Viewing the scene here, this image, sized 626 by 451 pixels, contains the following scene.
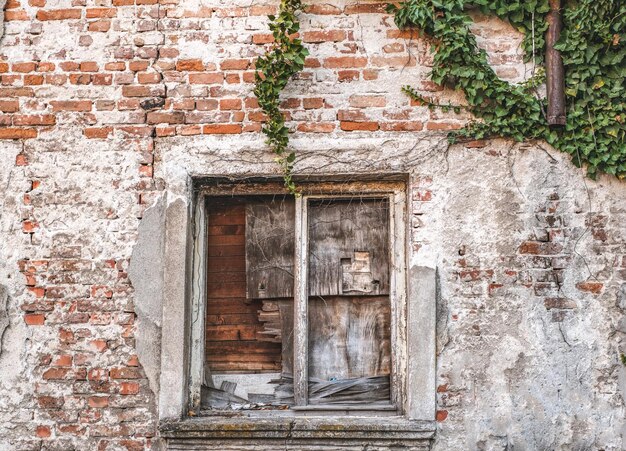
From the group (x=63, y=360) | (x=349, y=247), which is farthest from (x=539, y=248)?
(x=63, y=360)

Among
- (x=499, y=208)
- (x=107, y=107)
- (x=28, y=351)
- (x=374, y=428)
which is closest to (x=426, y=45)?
(x=499, y=208)

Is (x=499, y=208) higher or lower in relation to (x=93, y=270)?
higher

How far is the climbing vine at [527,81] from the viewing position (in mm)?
3805

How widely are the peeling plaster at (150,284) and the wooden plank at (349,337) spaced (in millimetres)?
879

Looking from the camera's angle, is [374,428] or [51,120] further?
[51,120]

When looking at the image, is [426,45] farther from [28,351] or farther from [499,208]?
[28,351]

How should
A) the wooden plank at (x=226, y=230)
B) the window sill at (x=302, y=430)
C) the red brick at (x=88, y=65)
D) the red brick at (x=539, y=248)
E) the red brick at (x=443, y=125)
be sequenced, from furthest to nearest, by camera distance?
the wooden plank at (x=226, y=230) < the red brick at (x=88, y=65) < the red brick at (x=443, y=125) < the red brick at (x=539, y=248) < the window sill at (x=302, y=430)

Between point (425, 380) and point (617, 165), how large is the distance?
5.15 ft

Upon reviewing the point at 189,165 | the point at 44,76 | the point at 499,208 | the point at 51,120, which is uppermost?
the point at 44,76

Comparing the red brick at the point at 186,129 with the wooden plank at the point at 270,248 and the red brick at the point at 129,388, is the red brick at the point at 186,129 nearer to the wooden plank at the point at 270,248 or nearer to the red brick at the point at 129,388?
the wooden plank at the point at 270,248

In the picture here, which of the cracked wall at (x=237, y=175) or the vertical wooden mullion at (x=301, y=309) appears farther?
the vertical wooden mullion at (x=301, y=309)

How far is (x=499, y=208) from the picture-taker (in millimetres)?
3889

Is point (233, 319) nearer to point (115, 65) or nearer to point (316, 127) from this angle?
point (316, 127)

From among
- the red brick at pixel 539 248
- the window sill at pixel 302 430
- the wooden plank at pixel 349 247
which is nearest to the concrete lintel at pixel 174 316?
the window sill at pixel 302 430
